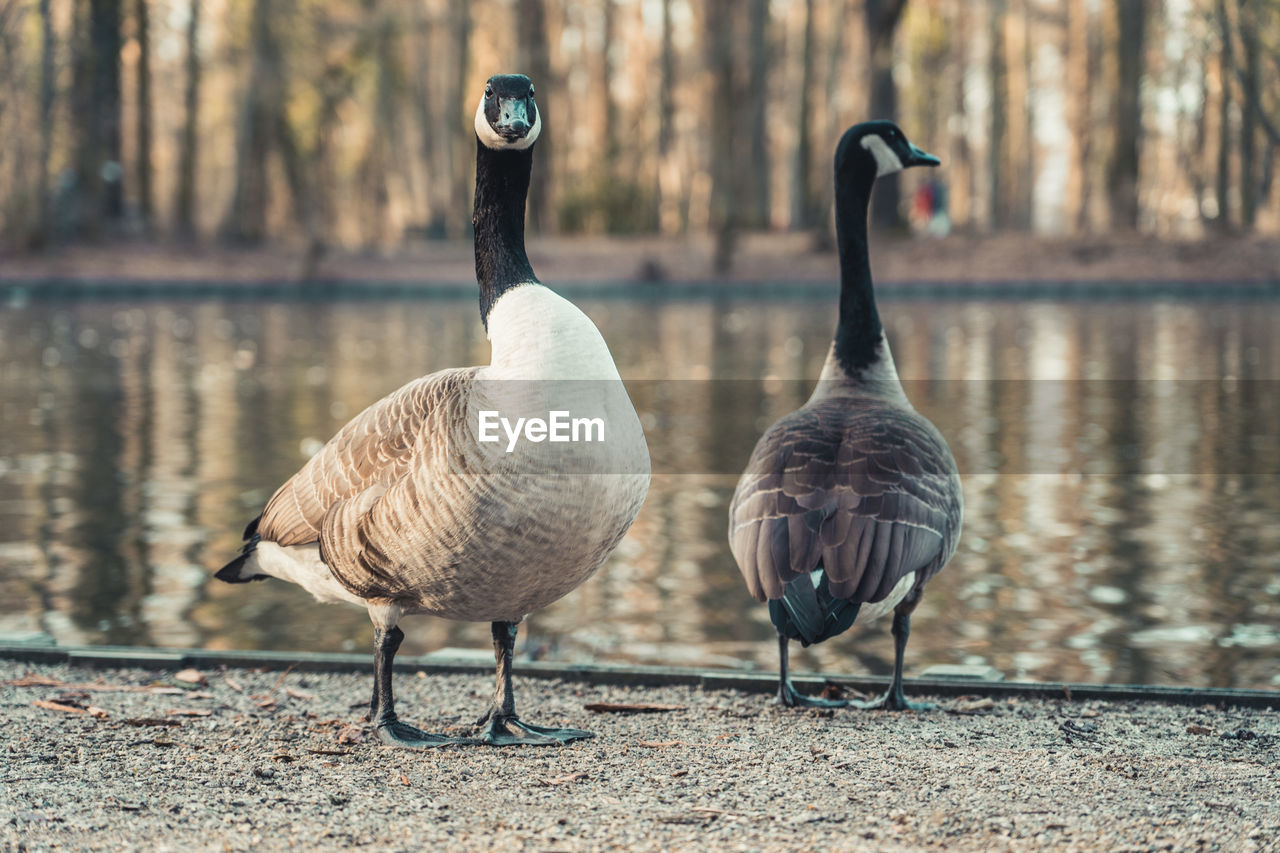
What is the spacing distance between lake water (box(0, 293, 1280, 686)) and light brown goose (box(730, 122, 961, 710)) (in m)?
1.49

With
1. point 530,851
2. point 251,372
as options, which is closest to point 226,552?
point 530,851

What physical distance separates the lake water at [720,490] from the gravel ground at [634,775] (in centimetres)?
145

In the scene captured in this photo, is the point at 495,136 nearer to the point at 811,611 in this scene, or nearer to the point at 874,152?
the point at 811,611

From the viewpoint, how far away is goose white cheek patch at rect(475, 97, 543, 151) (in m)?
4.12

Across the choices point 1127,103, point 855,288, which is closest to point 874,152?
point 855,288

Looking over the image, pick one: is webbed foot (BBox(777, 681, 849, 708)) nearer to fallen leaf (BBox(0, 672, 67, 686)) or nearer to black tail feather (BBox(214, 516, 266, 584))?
black tail feather (BBox(214, 516, 266, 584))

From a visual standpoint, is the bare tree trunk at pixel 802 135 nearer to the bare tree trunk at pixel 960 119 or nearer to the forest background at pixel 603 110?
the forest background at pixel 603 110

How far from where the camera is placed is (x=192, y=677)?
5086 mm

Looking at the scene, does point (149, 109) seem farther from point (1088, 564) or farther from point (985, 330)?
point (1088, 564)

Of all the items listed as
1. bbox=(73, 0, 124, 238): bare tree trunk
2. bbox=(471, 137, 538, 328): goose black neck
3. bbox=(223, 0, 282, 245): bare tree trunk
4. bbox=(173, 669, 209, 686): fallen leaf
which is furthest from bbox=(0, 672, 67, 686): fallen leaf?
bbox=(223, 0, 282, 245): bare tree trunk

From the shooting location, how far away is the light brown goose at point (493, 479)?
383 cm

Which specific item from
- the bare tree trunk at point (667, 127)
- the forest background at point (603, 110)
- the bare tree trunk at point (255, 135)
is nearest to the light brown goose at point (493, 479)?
the forest background at point (603, 110)

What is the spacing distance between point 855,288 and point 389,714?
8.39ft

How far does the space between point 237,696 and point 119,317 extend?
21.2 metres
